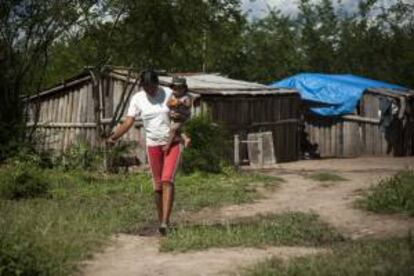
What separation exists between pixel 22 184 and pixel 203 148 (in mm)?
5365

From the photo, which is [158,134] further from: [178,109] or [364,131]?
[364,131]

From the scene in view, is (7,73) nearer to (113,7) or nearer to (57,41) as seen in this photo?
(57,41)

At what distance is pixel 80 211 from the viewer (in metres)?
10.2

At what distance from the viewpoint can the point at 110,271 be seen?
273 inches

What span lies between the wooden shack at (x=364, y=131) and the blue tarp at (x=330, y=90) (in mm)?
295

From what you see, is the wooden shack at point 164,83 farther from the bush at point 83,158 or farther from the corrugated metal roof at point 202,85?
the bush at point 83,158

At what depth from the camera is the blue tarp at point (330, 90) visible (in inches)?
1021

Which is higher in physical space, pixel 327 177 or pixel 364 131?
pixel 364 131

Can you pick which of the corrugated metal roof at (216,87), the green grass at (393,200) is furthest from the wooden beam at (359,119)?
the green grass at (393,200)

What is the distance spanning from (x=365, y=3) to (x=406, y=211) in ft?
107

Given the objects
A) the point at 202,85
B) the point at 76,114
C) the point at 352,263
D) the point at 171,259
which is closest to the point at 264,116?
the point at 202,85

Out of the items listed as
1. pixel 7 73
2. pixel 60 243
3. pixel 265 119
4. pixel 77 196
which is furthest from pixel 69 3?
pixel 60 243

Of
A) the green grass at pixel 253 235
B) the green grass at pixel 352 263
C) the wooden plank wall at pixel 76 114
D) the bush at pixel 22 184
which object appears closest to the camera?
the green grass at pixel 352 263

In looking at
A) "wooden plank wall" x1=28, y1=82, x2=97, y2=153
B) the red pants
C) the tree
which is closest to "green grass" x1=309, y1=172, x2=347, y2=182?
the tree
